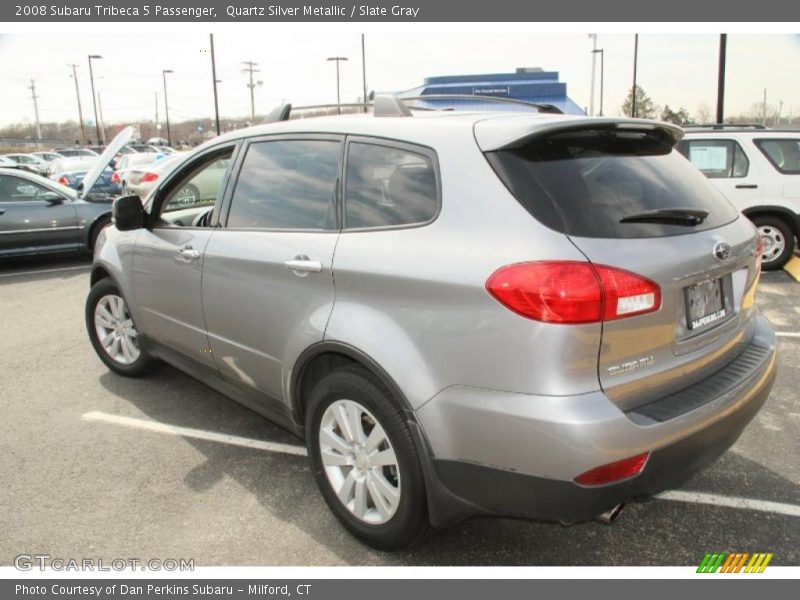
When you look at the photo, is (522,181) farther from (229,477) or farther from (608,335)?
(229,477)

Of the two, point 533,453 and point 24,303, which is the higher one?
point 533,453

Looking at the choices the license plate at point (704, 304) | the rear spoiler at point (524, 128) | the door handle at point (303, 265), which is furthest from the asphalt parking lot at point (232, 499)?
the rear spoiler at point (524, 128)

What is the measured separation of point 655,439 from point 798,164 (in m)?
7.80

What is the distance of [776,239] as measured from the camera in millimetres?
8344

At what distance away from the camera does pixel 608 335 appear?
208cm

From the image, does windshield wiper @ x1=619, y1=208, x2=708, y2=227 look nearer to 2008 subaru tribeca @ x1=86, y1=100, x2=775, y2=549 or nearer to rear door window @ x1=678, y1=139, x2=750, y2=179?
2008 subaru tribeca @ x1=86, y1=100, x2=775, y2=549

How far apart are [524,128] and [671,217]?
0.66 meters

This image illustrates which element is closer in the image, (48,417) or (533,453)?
(533,453)

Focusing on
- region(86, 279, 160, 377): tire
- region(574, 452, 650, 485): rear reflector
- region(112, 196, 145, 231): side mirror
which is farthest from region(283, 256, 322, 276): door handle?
region(86, 279, 160, 377): tire

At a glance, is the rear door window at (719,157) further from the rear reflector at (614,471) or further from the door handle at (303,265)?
the rear reflector at (614,471)

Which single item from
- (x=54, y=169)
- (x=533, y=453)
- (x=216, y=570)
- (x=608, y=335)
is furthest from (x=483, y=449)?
(x=54, y=169)

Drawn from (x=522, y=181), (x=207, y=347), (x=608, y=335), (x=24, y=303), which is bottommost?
(x=24, y=303)

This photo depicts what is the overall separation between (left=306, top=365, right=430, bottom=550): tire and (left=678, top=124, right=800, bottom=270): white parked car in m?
7.35

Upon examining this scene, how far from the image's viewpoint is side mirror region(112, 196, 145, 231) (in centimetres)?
395
